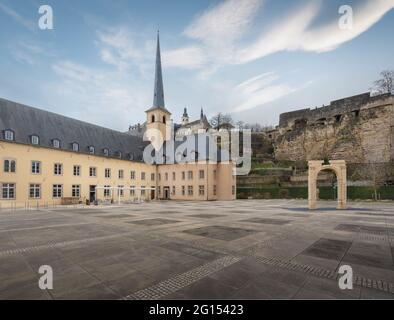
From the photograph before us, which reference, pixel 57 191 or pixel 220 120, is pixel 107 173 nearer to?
pixel 57 191

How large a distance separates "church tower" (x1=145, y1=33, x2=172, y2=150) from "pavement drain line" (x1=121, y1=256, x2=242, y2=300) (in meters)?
43.1

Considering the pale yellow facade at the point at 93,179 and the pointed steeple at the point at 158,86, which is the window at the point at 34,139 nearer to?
the pale yellow facade at the point at 93,179

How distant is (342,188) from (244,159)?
3661cm

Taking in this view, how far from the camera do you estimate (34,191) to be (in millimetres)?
26609

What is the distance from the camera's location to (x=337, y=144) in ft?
153

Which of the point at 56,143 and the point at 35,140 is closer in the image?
the point at 35,140

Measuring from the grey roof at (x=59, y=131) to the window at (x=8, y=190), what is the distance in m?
5.17

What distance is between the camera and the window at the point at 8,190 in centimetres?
2409

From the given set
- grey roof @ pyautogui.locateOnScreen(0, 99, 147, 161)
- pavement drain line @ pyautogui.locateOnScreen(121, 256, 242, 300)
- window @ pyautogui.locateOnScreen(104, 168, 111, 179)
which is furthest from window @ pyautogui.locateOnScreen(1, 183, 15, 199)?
pavement drain line @ pyautogui.locateOnScreen(121, 256, 242, 300)

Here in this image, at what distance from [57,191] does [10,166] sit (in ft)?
19.8

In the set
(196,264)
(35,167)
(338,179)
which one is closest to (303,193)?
(338,179)

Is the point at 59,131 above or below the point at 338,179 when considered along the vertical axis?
above
